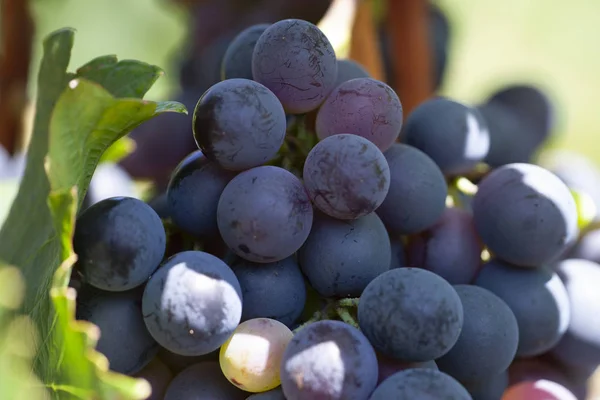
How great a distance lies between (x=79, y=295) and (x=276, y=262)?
0.49ft

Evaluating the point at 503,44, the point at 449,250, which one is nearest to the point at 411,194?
the point at 449,250

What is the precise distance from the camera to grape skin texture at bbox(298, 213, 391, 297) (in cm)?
49

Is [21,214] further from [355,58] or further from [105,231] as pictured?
[355,58]

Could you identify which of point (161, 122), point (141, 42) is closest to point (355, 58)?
point (161, 122)

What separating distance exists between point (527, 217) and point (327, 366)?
239mm

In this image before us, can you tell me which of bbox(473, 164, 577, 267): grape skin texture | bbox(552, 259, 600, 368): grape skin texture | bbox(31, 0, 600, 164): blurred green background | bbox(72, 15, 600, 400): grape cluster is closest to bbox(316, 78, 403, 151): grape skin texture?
bbox(72, 15, 600, 400): grape cluster

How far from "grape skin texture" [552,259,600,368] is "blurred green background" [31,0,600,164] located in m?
0.82

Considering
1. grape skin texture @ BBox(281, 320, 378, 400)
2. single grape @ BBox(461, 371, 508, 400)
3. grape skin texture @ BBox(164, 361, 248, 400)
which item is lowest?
single grape @ BBox(461, 371, 508, 400)

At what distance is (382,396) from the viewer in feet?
1.37

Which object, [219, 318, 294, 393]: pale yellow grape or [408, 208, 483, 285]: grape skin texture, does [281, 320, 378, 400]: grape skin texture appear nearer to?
[219, 318, 294, 393]: pale yellow grape

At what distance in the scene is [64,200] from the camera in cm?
41

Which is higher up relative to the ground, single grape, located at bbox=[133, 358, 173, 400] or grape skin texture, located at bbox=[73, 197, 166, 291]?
grape skin texture, located at bbox=[73, 197, 166, 291]

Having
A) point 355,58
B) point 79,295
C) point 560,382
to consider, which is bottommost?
point 560,382

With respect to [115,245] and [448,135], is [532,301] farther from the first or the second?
[115,245]
